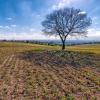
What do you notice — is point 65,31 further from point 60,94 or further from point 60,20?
point 60,94

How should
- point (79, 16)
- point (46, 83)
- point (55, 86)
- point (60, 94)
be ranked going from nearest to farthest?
point (60, 94) < point (55, 86) < point (46, 83) < point (79, 16)

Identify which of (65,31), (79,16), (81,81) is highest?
(79,16)

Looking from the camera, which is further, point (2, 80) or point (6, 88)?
point (2, 80)

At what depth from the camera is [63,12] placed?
4141 centimetres

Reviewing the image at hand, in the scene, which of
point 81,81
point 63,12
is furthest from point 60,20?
point 81,81

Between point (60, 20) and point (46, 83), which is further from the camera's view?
point (60, 20)

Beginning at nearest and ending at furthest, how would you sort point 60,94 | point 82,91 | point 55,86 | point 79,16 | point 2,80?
1. point 60,94
2. point 82,91
3. point 55,86
4. point 2,80
5. point 79,16

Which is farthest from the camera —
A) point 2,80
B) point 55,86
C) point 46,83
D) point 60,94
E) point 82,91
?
point 2,80

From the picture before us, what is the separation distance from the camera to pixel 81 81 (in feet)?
34.1

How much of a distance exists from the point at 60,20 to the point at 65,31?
2558 mm

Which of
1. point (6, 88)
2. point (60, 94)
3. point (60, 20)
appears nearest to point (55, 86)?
point (60, 94)

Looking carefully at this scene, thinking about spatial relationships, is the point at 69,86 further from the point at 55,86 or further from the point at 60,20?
the point at 60,20

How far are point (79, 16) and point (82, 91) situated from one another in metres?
33.9

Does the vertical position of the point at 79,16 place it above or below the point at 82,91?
above
